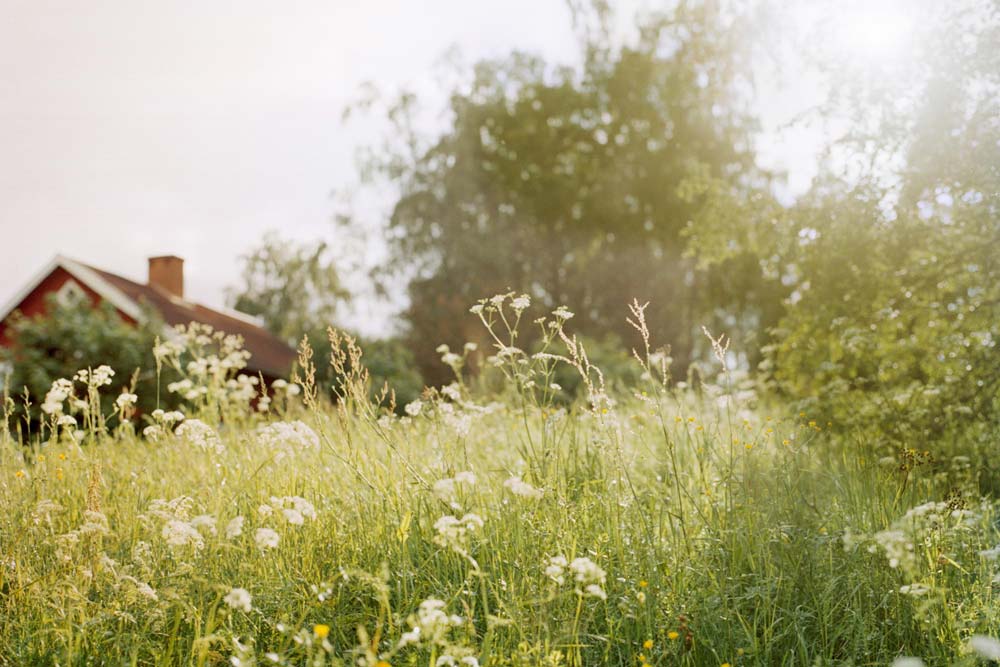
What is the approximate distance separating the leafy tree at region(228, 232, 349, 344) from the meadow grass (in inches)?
1005

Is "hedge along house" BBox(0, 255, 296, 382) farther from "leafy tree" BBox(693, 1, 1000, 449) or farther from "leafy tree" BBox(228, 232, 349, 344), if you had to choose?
"leafy tree" BBox(693, 1, 1000, 449)

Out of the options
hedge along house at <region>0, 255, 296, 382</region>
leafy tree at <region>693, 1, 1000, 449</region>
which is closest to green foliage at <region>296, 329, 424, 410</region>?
hedge along house at <region>0, 255, 296, 382</region>

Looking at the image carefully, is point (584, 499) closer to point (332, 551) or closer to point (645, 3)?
point (332, 551)

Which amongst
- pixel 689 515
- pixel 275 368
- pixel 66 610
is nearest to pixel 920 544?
pixel 689 515

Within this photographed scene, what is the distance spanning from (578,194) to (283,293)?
15868mm

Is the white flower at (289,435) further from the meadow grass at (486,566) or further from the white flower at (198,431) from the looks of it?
the white flower at (198,431)

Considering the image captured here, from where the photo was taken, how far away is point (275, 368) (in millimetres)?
22938

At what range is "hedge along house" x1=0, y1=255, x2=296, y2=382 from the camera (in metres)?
22.0

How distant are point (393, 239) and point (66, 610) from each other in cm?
2095

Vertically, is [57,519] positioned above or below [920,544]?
above

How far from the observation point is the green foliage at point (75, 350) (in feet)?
42.7

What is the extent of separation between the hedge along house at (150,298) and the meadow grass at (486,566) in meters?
17.2

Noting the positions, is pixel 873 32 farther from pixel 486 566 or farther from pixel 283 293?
pixel 283 293

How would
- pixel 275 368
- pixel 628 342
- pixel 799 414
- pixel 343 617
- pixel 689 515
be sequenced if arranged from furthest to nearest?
pixel 628 342 → pixel 275 368 → pixel 799 414 → pixel 689 515 → pixel 343 617
